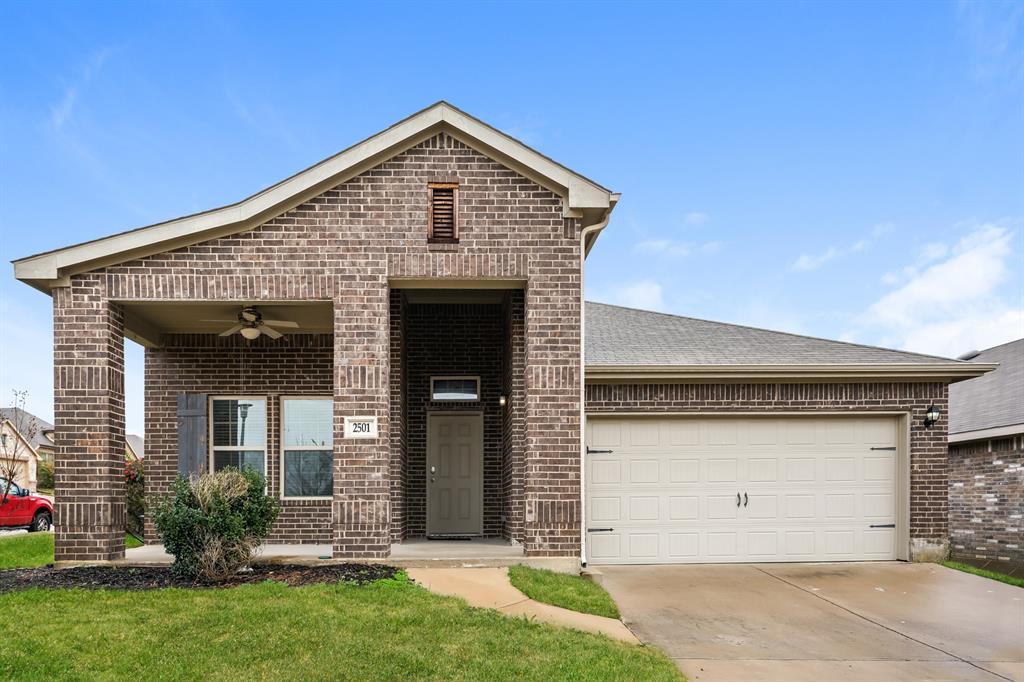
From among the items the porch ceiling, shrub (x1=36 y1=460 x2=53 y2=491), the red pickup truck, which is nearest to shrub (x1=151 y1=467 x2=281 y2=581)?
the porch ceiling

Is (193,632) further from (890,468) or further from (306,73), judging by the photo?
(306,73)

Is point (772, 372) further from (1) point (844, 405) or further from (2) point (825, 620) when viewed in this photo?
(2) point (825, 620)

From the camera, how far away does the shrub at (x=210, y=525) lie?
7.84 m

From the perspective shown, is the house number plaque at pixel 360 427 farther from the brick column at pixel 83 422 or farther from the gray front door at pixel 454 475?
the gray front door at pixel 454 475

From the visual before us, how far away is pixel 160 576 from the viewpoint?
806 centimetres

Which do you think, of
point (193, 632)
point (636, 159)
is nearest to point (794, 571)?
point (193, 632)

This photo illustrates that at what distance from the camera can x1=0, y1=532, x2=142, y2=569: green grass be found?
11.6 metres

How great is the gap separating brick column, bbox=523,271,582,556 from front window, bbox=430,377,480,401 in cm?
310

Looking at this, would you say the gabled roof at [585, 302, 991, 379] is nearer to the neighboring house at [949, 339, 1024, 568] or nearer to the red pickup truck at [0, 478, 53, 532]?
the neighboring house at [949, 339, 1024, 568]

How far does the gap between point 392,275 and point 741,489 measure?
611 cm

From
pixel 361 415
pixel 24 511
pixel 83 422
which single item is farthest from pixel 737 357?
pixel 24 511

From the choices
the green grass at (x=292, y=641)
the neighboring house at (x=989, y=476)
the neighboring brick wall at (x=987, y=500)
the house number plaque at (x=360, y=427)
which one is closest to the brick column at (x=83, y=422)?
the green grass at (x=292, y=641)

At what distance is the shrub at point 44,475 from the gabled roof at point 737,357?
32849mm

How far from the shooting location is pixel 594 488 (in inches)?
424
